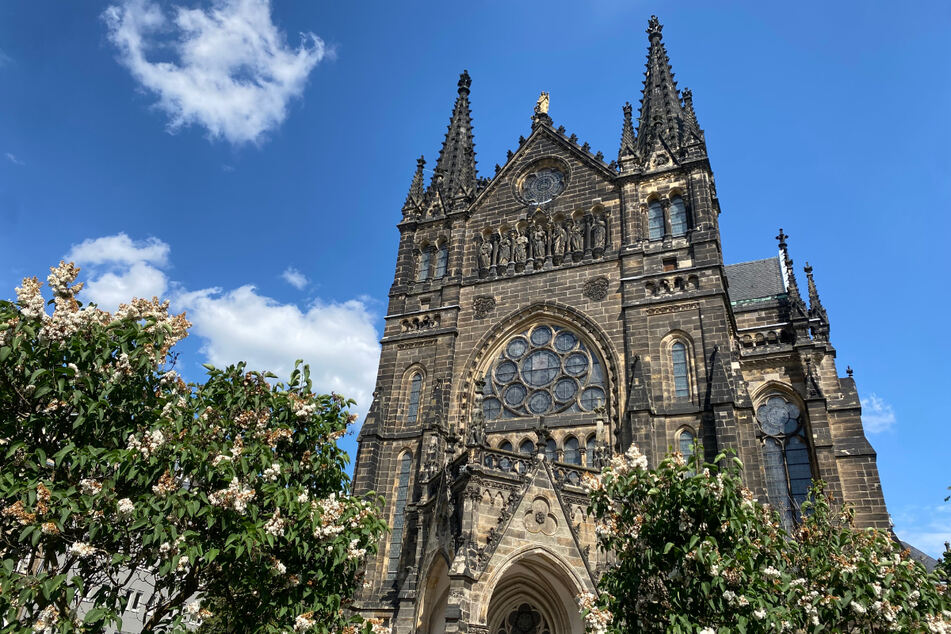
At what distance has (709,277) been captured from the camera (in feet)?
Answer: 74.9

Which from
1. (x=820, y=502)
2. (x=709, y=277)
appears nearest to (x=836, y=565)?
(x=820, y=502)

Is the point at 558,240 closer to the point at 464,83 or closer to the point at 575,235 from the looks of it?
the point at 575,235

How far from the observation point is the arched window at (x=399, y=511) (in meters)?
22.6

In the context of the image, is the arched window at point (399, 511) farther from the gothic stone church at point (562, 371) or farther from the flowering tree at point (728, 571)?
the flowering tree at point (728, 571)

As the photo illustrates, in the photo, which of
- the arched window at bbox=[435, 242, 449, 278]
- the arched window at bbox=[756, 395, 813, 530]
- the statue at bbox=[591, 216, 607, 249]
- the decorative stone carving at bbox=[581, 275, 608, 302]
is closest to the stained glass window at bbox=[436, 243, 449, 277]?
the arched window at bbox=[435, 242, 449, 278]

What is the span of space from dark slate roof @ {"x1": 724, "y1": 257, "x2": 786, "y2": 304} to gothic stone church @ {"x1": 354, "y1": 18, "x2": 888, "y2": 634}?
0.17 meters

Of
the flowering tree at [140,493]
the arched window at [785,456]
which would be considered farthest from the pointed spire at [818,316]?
the flowering tree at [140,493]

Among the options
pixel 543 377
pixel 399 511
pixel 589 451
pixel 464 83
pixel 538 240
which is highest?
pixel 464 83

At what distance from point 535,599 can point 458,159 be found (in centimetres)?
2003

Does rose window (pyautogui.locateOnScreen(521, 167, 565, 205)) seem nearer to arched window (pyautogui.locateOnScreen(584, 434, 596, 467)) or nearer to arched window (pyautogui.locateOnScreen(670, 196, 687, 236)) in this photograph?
arched window (pyautogui.locateOnScreen(670, 196, 687, 236))

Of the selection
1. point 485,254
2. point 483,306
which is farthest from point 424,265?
point 483,306

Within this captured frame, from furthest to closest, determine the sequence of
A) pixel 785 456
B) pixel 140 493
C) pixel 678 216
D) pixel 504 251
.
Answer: pixel 504 251
pixel 678 216
pixel 785 456
pixel 140 493

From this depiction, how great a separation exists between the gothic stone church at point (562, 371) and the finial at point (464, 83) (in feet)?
19.7

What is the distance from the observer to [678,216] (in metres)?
25.0
